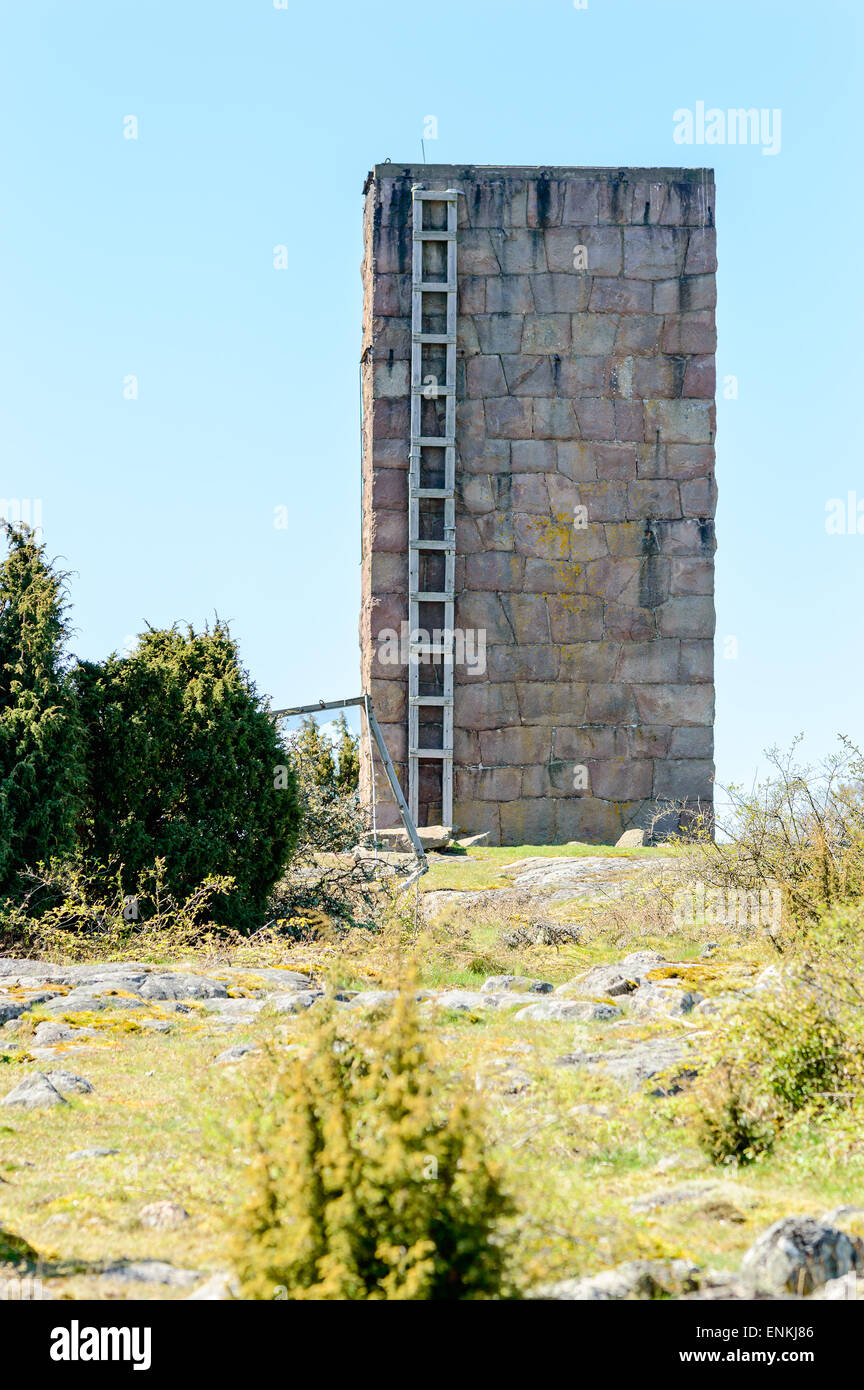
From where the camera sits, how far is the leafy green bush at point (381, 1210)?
3.14m

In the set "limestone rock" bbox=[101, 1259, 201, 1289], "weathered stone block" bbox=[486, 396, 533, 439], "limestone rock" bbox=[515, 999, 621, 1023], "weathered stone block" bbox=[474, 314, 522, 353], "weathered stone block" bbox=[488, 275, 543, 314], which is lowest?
"limestone rock" bbox=[515, 999, 621, 1023]

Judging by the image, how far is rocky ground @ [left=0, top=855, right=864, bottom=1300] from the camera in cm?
363

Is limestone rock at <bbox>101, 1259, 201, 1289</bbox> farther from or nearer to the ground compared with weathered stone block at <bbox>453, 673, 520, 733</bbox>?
nearer to the ground

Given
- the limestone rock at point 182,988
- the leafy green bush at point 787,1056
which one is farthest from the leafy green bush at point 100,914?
the leafy green bush at point 787,1056

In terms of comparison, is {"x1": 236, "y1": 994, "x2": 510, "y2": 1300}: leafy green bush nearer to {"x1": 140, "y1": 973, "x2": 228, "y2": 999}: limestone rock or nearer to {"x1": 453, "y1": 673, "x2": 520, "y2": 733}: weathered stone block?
{"x1": 140, "y1": 973, "x2": 228, "y2": 999}: limestone rock

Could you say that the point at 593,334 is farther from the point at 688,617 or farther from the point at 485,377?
the point at 688,617

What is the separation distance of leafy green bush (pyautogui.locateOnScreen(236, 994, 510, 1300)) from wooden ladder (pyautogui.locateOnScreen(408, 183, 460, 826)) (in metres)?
15.0

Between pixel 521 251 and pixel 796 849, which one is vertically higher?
pixel 521 251

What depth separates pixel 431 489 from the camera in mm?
18781

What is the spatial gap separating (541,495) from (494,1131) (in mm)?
14814

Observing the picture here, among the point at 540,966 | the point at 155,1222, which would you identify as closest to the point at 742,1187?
the point at 155,1222

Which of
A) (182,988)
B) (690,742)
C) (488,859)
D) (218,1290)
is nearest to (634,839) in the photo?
(690,742)

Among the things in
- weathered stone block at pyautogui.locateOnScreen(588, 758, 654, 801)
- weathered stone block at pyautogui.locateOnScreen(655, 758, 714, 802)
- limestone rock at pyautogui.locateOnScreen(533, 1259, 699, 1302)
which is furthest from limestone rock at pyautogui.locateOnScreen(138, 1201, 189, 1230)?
weathered stone block at pyautogui.locateOnScreen(655, 758, 714, 802)

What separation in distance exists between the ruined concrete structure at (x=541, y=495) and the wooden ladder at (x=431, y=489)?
0.13ft
